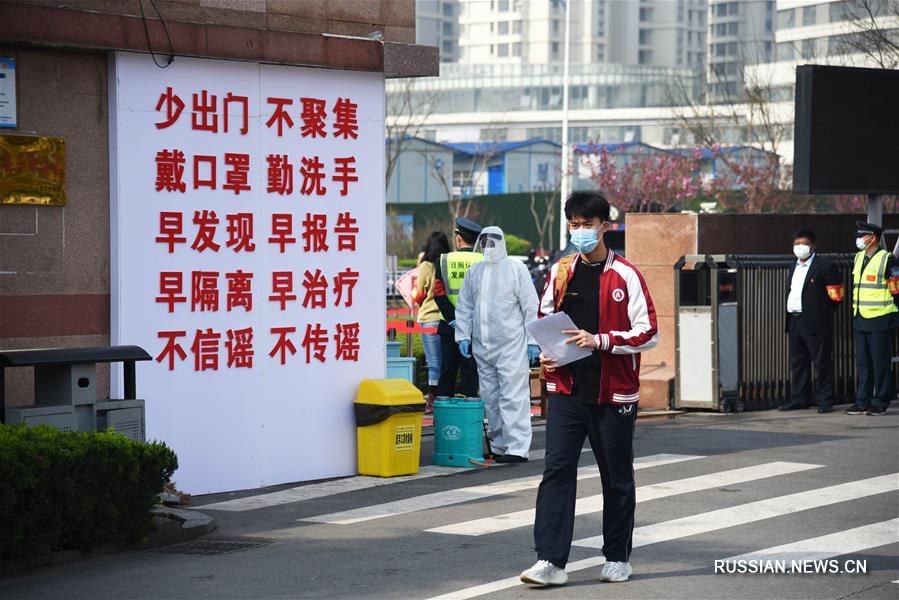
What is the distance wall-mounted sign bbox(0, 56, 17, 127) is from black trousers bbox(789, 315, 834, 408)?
392 inches

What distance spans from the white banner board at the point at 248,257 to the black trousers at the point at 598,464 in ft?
13.3

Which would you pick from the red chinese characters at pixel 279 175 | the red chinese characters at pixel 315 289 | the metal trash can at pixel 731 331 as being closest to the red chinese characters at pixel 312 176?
A: the red chinese characters at pixel 279 175

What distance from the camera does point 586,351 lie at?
7.89m

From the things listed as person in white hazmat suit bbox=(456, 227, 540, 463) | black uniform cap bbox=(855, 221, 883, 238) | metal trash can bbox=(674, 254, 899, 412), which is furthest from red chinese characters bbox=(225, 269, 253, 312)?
black uniform cap bbox=(855, 221, 883, 238)

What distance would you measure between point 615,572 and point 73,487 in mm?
3187

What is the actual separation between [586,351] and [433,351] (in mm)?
8833

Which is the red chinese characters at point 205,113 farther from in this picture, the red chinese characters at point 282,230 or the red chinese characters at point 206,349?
the red chinese characters at point 206,349

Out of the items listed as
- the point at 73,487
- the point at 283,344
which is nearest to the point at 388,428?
the point at 283,344

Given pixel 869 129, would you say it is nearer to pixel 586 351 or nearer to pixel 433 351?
pixel 433 351

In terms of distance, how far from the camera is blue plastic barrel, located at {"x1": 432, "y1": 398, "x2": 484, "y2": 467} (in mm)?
12516

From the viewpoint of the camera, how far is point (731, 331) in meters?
16.8

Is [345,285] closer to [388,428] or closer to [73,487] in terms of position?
[388,428]

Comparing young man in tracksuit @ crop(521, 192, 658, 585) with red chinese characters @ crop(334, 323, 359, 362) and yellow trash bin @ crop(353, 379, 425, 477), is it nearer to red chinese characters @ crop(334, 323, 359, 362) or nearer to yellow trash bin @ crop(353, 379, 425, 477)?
yellow trash bin @ crop(353, 379, 425, 477)

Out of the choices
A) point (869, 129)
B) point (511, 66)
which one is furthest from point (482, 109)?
point (869, 129)
